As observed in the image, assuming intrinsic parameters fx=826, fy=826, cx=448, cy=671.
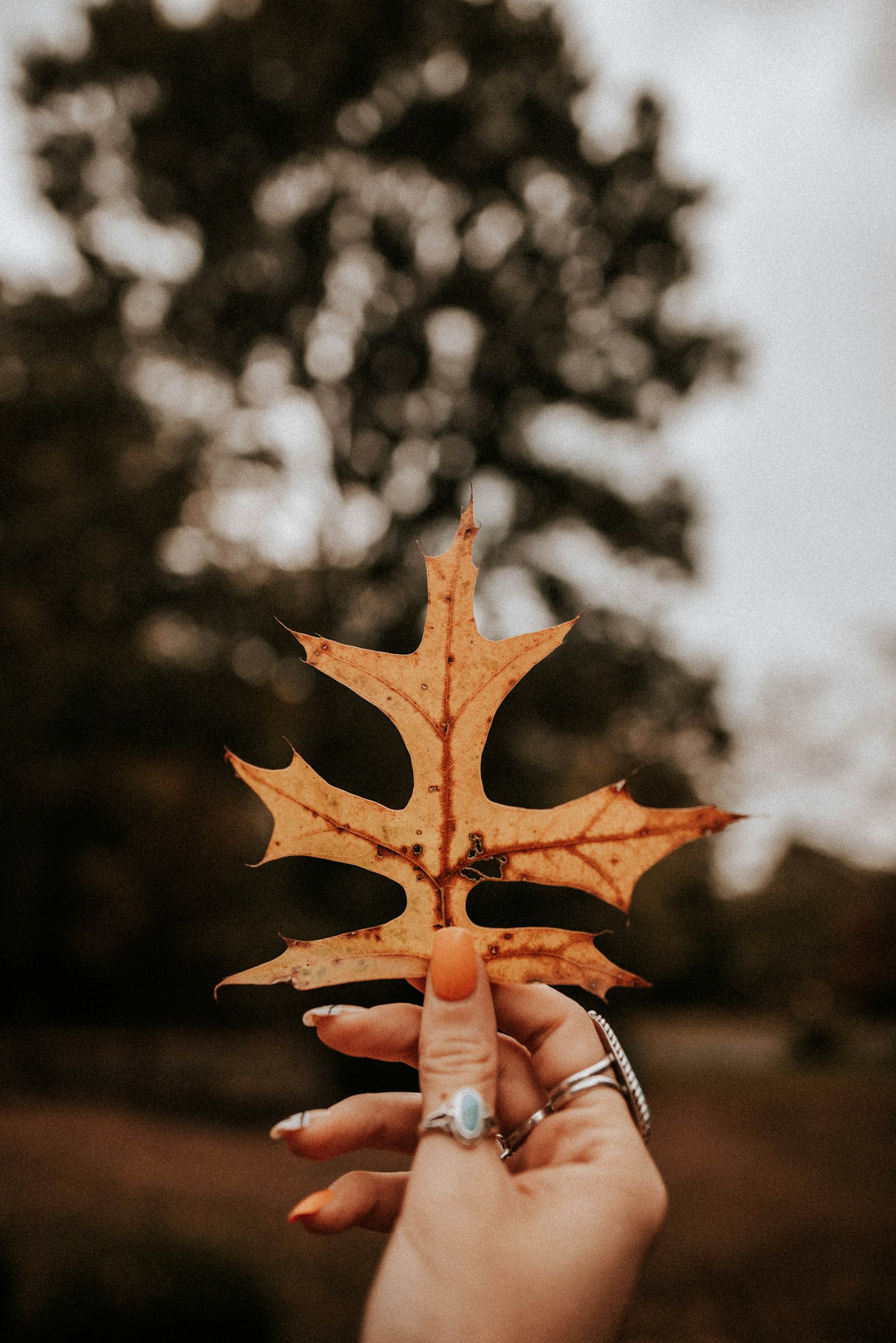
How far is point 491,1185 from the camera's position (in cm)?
127

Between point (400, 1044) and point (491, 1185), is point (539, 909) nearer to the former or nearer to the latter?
point (400, 1044)

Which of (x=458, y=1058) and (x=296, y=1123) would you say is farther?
Answer: (x=296, y=1123)

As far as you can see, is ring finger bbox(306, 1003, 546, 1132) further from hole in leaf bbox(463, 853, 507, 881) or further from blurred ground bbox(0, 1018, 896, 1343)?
blurred ground bbox(0, 1018, 896, 1343)

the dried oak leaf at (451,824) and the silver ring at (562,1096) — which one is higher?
the dried oak leaf at (451,824)

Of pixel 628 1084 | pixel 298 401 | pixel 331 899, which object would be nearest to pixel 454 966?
pixel 628 1084

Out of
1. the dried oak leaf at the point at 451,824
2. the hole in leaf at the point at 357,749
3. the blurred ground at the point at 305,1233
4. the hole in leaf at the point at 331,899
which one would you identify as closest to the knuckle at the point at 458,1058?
the dried oak leaf at the point at 451,824

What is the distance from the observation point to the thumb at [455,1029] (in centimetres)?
137

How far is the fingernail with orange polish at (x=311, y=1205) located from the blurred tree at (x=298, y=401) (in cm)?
782

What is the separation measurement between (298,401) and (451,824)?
1197 centimetres

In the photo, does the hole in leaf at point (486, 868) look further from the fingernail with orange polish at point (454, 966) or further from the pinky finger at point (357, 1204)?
the pinky finger at point (357, 1204)

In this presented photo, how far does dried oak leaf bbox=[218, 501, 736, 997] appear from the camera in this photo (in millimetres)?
1438

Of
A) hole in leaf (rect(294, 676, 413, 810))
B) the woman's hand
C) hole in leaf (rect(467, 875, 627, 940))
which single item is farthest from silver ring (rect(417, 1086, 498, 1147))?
hole in leaf (rect(294, 676, 413, 810))

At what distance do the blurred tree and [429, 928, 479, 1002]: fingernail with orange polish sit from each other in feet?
26.0

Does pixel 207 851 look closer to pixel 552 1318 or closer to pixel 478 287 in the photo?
pixel 478 287
